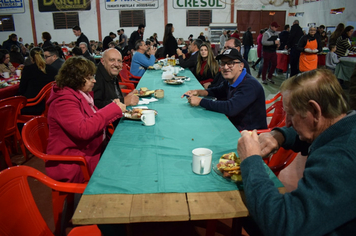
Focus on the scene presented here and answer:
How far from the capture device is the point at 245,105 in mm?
2088

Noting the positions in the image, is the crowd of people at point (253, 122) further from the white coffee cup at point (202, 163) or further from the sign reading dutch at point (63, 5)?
the sign reading dutch at point (63, 5)

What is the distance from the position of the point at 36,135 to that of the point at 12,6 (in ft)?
54.2

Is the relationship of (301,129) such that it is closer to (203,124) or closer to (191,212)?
(191,212)

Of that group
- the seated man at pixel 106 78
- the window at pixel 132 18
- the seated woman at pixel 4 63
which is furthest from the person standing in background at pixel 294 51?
the window at pixel 132 18

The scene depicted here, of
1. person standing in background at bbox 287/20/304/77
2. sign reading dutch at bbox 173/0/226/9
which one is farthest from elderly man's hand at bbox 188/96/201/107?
sign reading dutch at bbox 173/0/226/9

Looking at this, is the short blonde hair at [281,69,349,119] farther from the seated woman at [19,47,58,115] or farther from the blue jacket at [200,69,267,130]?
the seated woman at [19,47,58,115]

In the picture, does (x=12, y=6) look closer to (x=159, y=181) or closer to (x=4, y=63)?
(x=4, y=63)

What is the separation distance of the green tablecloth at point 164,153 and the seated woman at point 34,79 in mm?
2008

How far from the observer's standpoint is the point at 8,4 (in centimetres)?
1451

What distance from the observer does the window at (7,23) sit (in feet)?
48.3

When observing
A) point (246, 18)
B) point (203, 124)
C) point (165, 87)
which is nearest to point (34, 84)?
point (165, 87)

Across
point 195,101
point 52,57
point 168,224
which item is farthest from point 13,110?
point 168,224

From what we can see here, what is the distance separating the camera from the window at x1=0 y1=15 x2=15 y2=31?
48.3ft

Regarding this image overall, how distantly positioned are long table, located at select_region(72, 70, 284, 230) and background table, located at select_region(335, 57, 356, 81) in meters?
5.59
